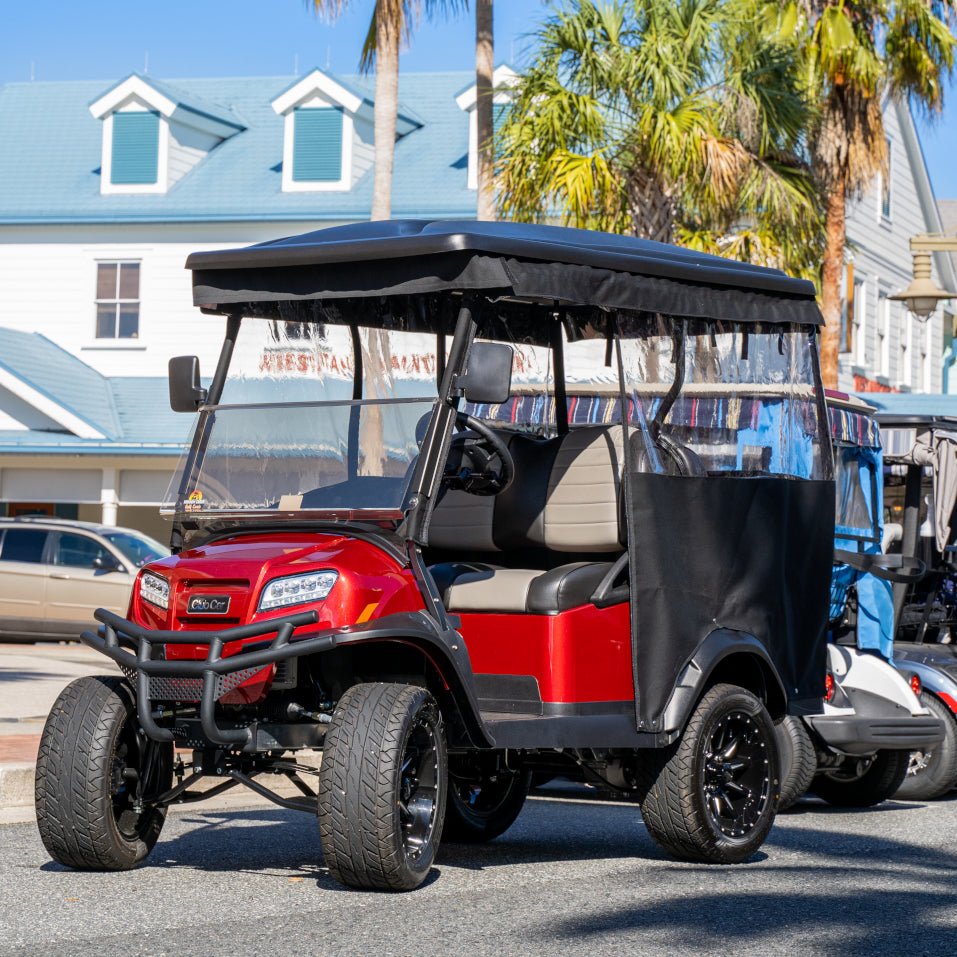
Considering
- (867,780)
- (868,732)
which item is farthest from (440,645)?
(867,780)

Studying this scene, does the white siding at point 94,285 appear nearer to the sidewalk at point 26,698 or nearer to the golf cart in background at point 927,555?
the sidewalk at point 26,698

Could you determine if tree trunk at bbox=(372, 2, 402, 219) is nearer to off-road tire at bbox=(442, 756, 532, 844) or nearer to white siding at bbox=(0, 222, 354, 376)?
white siding at bbox=(0, 222, 354, 376)

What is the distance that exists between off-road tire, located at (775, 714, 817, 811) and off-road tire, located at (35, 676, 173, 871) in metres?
3.93

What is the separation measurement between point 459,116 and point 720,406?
67.1 feet

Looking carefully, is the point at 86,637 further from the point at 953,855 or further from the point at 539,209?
the point at 539,209

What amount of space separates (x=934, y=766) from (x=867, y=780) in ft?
2.46

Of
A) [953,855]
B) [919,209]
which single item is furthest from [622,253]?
[919,209]

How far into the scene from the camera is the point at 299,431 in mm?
6902

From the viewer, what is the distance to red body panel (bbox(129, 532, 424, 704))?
590 cm

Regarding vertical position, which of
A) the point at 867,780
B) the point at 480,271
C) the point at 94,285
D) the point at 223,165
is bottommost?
the point at 867,780

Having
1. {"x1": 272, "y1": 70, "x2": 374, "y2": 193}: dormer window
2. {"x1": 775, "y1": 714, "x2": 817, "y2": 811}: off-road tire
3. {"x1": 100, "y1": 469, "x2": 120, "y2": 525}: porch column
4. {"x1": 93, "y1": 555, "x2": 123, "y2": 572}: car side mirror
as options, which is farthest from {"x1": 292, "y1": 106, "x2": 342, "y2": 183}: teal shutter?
{"x1": 775, "y1": 714, "x2": 817, "y2": 811}: off-road tire

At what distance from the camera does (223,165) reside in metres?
26.6

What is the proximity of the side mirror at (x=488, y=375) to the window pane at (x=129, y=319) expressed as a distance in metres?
20.2

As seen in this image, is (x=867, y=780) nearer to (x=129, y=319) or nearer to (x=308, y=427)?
(x=308, y=427)
